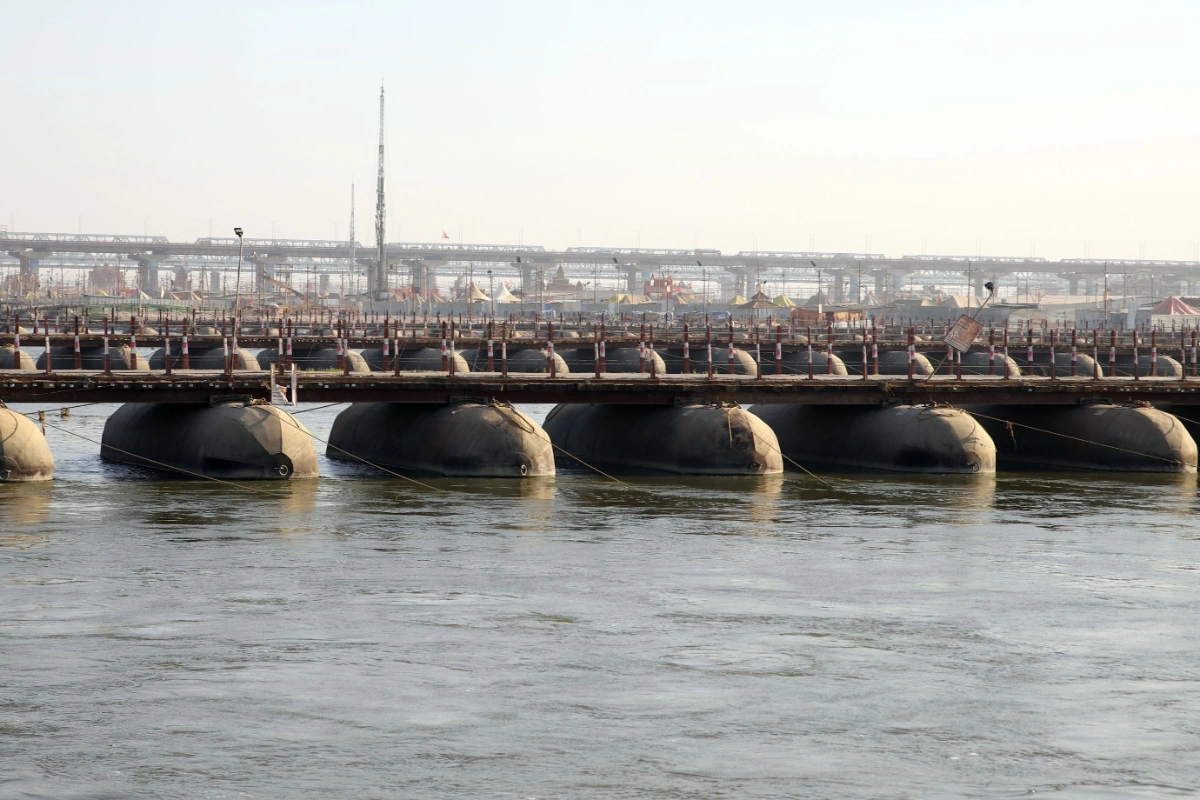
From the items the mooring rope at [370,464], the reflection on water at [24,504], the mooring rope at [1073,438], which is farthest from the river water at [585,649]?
the mooring rope at [1073,438]

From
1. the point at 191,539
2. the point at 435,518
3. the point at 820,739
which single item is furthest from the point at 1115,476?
the point at 820,739

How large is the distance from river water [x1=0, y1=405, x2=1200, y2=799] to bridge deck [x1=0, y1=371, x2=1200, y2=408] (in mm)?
4969

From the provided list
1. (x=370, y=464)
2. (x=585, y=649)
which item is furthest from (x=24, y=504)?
(x=585, y=649)

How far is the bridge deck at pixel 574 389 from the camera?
48875 mm

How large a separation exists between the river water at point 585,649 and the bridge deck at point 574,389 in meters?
4.97

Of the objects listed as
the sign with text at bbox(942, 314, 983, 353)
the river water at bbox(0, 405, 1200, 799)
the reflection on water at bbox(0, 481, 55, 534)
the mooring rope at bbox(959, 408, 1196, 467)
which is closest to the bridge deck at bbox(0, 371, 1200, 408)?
the mooring rope at bbox(959, 408, 1196, 467)

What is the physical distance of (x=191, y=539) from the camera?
122 feet

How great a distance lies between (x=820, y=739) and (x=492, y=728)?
14.5 feet

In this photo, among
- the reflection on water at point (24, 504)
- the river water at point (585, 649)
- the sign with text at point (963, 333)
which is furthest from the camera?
the sign with text at point (963, 333)

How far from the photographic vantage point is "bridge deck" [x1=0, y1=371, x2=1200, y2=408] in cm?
4888

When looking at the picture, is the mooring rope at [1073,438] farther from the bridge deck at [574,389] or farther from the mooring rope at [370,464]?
the mooring rope at [370,464]

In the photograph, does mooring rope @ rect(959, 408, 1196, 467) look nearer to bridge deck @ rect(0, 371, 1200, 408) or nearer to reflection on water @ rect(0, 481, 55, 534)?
bridge deck @ rect(0, 371, 1200, 408)

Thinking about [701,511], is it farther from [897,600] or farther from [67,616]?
[67,616]

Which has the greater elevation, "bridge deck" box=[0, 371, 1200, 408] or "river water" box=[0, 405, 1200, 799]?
"bridge deck" box=[0, 371, 1200, 408]
